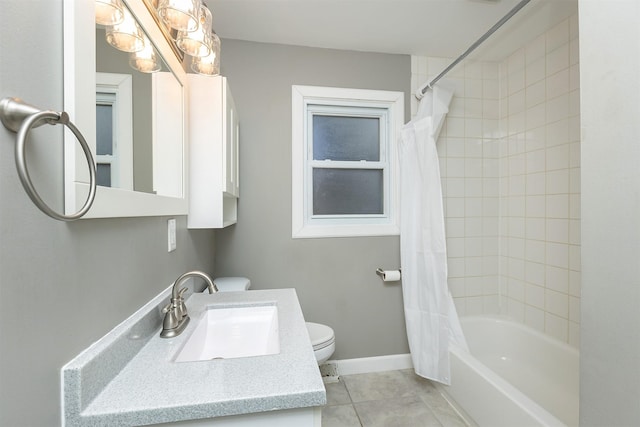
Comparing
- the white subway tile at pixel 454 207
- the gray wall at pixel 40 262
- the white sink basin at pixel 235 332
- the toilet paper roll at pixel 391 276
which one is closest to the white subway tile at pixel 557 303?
the white subway tile at pixel 454 207

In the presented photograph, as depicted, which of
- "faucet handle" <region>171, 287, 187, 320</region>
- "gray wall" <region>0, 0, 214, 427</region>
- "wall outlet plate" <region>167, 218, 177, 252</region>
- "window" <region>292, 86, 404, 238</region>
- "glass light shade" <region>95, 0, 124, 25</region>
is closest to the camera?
"gray wall" <region>0, 0, 214, 427</region>

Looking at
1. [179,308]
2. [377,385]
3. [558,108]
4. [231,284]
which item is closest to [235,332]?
[179,308]

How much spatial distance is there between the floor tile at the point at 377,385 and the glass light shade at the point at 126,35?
209cm

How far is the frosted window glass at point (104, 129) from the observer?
2.23 ft

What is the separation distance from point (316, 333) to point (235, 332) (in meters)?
0.76

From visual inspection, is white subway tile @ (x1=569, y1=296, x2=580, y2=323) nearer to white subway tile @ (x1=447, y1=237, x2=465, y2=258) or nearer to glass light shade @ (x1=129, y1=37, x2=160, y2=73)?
white subway tile @ (x1=447, y1=237, x2=465, y2=258)

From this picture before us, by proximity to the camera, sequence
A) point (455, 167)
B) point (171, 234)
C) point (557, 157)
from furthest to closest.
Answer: point (455, 167), point (557, 157), point (171, 234)

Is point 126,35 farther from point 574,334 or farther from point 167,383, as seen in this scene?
point 574,334

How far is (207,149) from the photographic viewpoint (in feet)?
4.42

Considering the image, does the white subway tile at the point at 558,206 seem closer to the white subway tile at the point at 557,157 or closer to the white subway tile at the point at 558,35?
the white subway tile at the point at 557,157

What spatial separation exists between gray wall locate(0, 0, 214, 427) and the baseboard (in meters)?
1.71

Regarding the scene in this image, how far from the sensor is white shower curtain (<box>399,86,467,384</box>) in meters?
1.83

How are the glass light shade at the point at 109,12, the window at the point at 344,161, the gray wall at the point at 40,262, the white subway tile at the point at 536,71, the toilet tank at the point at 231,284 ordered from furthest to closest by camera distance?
1. the window at the point at 344,161
2. the white subway tile at the point at 536,71
3. the toilet tank at the point at 231,284
4. the glass light shade at the point at 109,12
5. the gray wall at the point at 40,262

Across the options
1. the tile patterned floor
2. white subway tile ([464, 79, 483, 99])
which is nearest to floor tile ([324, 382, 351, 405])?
the tile patterned floor
